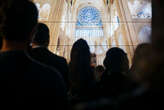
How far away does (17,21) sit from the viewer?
0.52m

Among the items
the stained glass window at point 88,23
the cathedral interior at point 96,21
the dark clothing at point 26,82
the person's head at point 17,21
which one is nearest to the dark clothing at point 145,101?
the dark clothing at point 26,82

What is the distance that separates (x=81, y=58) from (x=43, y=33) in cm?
44

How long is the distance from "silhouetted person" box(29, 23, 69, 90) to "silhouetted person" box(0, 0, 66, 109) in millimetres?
474

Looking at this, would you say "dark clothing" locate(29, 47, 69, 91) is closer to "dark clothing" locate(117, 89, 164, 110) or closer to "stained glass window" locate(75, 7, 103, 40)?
"dark clothing" locate(117, 89, 164, 110)

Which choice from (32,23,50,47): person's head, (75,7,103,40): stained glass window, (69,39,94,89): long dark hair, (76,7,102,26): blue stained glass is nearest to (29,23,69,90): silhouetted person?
(32,23,50,47): person's head

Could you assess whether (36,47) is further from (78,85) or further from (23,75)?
(23,75)

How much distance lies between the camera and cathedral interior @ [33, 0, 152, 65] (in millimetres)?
4996

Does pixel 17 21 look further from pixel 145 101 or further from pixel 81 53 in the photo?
pixel 81 53

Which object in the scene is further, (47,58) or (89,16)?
(89,16)

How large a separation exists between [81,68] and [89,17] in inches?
434

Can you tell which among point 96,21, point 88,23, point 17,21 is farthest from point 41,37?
point 96,21

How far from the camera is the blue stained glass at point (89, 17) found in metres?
11.1

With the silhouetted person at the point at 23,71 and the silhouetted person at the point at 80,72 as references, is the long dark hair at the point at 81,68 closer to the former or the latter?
the silhouetted person at the point at 80,72

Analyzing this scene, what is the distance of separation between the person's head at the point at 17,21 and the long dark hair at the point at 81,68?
1.75ft
